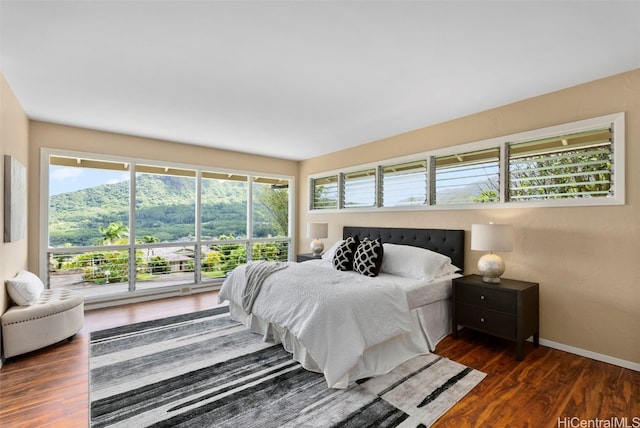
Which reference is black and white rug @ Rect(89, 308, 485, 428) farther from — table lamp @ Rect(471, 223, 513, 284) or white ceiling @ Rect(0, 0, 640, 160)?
white ceiling @ Rect(0, 0, 640, 160)

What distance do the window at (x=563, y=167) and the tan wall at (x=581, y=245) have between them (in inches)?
6.0

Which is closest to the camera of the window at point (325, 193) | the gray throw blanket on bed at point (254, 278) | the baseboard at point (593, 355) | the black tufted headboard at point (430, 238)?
the baseboard at point (593, 355)

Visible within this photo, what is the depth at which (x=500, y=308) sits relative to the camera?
2828 mm

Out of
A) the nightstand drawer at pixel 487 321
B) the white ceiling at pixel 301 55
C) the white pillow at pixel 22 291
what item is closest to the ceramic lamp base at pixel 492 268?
the nightstand drawer at pixel 487 321

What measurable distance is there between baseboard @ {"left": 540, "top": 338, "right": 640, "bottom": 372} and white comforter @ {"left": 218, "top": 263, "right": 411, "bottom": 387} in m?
1.58

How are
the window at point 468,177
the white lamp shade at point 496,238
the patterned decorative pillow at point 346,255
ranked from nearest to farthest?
the white lamp shade at point 496,238 → the window at point 468,177 → the patterned decorative pillow at point 346,255

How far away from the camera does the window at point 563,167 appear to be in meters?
2.76

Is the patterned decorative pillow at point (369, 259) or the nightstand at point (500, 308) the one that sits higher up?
the patterned decorative pillow at point (369, 259)

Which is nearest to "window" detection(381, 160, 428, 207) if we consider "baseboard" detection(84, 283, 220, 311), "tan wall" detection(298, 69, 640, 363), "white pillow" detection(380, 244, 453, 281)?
"tan wall" detection(298, 69, 640, 363)

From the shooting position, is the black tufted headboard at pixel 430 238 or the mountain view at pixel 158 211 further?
the mountain view at pixel 158 211

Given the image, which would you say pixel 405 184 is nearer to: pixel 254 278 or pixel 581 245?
pixel 581 245

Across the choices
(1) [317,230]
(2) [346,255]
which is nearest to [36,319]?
(2) [346,255]

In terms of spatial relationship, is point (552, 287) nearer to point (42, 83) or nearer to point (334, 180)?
point (334, 180)

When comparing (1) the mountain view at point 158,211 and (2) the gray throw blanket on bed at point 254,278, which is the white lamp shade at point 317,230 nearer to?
(1) the mountain view at point 158,211
